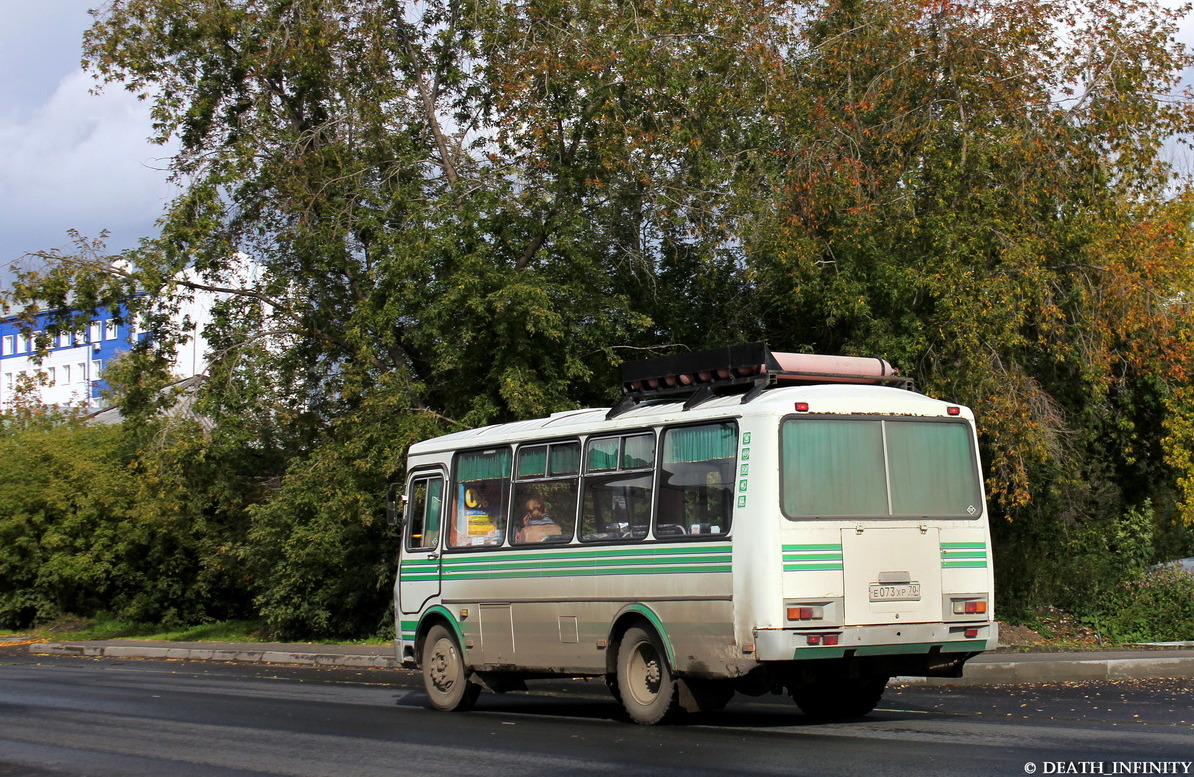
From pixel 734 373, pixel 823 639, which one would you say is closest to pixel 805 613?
pixel 823 639

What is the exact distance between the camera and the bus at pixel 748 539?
10.7 meters

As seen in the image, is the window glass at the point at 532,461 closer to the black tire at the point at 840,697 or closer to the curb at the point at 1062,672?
the black tire at the point at 840,697

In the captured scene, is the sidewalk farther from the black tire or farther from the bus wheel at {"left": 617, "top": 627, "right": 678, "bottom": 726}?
the bus wheel at {"left": 617, "top": 627, "right": 678, "bottom": 726}

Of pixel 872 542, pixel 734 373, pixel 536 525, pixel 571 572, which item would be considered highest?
pixel 734 373

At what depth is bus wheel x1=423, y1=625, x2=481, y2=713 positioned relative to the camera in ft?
47.2

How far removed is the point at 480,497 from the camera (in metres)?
14.3

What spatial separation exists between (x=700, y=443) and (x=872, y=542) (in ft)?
5.72

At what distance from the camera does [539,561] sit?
518 inches

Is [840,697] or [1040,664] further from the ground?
[1040,664]

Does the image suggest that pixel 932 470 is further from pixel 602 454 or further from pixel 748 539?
pixel 602 454

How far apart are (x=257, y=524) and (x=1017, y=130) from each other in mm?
18336

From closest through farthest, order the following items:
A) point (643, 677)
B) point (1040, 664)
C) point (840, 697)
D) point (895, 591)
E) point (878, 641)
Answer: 1. point (878, 641)
2. point (895, 591)
3. point (643, 677)
4. point (840, 697)
5. point (1040, 664)

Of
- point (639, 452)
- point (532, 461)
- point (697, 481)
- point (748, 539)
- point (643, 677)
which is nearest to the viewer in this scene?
point (748, 539)

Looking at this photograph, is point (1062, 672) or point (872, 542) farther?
point (1062, 672)
